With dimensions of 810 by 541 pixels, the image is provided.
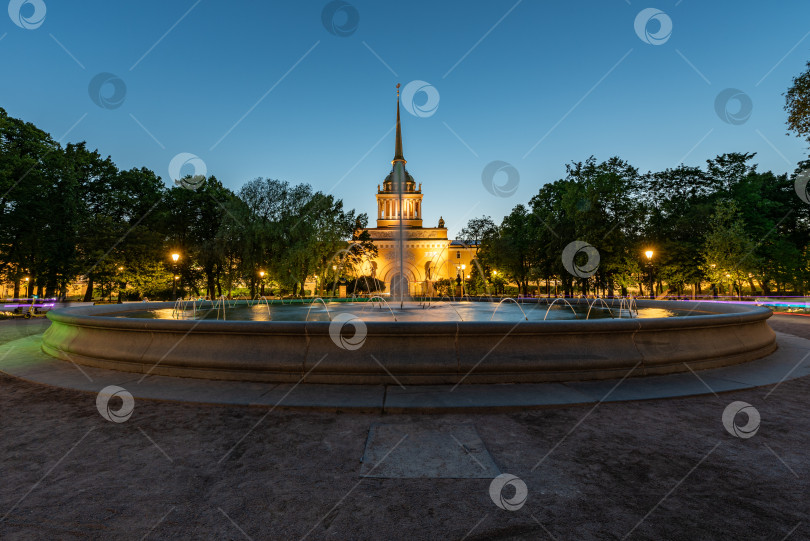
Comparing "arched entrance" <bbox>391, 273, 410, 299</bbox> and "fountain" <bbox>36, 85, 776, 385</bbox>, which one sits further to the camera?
"arched entrance" <bbox>391, 273, 410, 299</bbox>

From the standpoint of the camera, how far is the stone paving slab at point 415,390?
512 cm

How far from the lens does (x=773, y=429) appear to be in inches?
174

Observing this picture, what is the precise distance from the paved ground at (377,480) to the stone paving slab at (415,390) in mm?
186

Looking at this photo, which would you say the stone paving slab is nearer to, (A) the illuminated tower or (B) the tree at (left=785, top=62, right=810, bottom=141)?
(B) the tree at (left=785, top=62, right=810, bottom=141)

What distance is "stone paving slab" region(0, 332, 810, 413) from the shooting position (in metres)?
5.12

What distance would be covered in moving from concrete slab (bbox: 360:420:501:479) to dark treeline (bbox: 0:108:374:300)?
Result: 94.8 feet

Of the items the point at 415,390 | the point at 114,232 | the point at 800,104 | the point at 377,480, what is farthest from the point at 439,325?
the point at 114,232

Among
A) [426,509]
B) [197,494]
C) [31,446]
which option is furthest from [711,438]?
[31,446]

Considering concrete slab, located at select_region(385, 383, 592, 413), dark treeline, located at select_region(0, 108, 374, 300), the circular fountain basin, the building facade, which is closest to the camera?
concrete slab, located at select_region(385, 383, 592, 413)

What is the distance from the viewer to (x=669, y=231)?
42.8 metres

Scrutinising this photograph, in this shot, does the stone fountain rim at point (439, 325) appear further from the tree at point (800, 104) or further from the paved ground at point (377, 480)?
→ the tree at point (800, 104)

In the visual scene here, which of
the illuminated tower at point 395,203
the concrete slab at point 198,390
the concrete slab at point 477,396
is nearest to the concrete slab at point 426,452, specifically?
the concrete slab at point 477,396

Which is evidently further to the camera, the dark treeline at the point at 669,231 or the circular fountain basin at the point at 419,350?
the dark treeline at the point at 669,231

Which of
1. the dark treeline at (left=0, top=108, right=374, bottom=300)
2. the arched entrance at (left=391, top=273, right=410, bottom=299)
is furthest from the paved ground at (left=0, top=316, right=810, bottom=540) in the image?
the dark treeline at (left=0, top=108, right=374, bottom=300)
